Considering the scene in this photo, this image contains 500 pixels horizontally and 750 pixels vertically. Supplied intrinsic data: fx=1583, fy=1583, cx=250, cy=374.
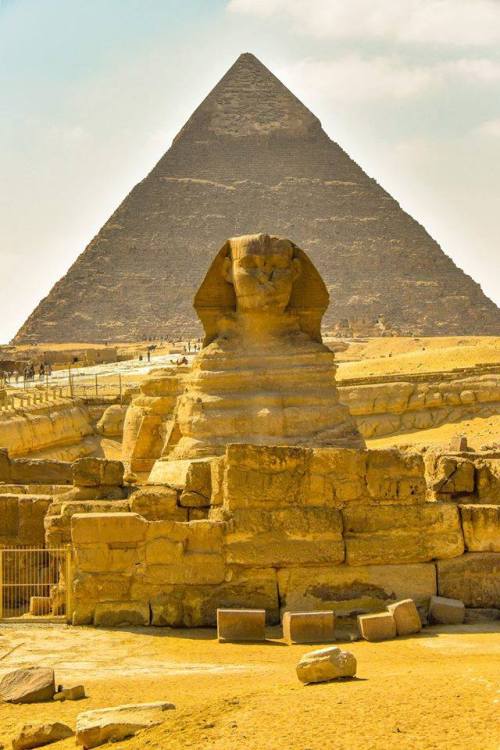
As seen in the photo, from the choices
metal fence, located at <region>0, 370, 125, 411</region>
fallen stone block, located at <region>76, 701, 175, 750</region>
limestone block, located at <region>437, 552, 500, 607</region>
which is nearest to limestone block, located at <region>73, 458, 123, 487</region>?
limestone block, located at <region>437, 552, 500, 607</region>

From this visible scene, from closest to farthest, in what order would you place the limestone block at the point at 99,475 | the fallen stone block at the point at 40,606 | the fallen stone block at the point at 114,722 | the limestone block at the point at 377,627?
the fallen stone block at the point at 114,722 → the limestone block at the point at 377,627 → the fallen stone block at the point at 40,606 → the limestone block at the point at 99,475

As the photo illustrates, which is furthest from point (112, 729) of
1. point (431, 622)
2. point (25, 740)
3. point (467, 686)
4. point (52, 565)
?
point (52, 565)

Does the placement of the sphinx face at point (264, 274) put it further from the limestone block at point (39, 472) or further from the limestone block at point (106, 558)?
the limestone block at point (106, 558)

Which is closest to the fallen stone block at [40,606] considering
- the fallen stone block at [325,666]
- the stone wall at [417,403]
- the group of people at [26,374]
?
the fallen stone block at [325,666]

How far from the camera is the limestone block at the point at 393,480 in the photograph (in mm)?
6309

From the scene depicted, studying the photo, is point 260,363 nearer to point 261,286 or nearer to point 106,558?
point 261,286

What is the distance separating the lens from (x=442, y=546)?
20.6 ft

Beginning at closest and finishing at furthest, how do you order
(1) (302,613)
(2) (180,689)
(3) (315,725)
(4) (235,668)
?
(3) (315,725), (2) (180,689), (4) (235,668), (1) (302,613)

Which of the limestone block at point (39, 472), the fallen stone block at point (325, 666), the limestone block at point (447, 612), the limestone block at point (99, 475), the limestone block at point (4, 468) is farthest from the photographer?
the limestone block at point (39, 472)

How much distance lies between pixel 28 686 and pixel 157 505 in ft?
5.70

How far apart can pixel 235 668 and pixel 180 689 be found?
390 millimetres

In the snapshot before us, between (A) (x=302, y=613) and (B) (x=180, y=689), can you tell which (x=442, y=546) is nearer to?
(A) (x=302, y=613)

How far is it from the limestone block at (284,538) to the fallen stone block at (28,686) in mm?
1351

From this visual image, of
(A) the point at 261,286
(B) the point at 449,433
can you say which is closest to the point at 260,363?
(A) the point at 261,286
